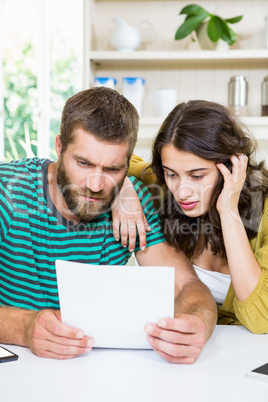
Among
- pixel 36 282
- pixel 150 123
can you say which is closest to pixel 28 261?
pixel 36 282

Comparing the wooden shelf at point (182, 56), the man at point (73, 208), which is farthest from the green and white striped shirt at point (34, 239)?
the wooden shelf at point (182, 56)

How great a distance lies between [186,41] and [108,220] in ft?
5.95

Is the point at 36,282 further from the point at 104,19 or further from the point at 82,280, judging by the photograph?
the point at 104,19

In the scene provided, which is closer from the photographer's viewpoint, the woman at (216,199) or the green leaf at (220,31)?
the woman at (216,199)

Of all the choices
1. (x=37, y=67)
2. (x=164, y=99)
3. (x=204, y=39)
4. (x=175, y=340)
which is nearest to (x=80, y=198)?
Answer: (x=175, y=340)

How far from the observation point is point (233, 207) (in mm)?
1433

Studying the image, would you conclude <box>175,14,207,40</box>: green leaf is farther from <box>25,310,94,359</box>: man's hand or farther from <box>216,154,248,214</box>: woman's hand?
<box>25,310,94,359</box>: man's hand

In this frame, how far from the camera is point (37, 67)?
3160 millimetres

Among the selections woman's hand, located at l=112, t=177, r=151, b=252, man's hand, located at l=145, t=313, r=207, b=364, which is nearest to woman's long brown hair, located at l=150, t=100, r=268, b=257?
woman's hand, located at l=112, t=177, r=151, b=252

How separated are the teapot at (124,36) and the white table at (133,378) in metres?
2.11

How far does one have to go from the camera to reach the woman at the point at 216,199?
136 cm

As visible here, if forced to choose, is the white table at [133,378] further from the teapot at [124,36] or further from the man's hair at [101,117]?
the teapot at [124,36]

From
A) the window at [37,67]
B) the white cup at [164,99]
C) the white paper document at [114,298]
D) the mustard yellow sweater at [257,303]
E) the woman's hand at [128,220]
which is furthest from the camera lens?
the window at [37,67]

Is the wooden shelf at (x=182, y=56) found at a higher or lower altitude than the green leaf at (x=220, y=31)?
lower
